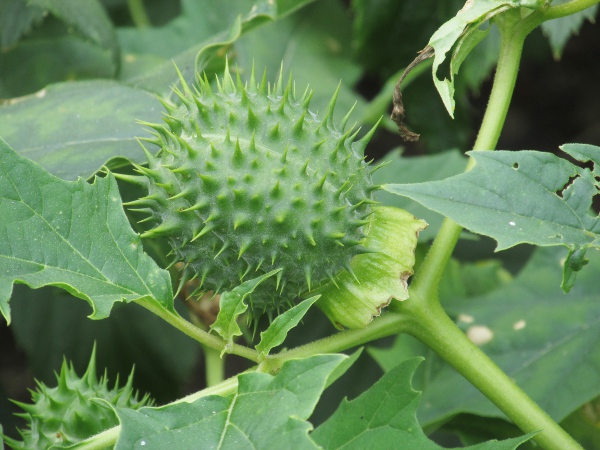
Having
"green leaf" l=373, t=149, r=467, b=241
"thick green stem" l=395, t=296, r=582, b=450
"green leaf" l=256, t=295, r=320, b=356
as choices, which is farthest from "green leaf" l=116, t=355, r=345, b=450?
"green leaf" l=373, t=149, r=467, b=241

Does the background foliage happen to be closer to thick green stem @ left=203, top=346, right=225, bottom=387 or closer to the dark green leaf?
the dark green leaf

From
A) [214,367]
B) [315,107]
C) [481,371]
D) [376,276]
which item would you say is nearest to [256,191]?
[376,276]

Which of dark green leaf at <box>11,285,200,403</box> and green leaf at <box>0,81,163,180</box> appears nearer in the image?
green leaf at <box>0,81,163,180</box>

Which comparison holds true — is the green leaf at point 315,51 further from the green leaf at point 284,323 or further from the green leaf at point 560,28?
the green leaf at point 284,323

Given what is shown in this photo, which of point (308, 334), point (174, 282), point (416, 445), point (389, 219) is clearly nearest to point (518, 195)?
point (389, 219)

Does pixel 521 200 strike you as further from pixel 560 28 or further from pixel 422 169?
pixel 560 28

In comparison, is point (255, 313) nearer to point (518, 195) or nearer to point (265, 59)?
point (518, 195)
